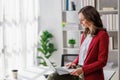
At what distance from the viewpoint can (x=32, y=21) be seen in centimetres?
504


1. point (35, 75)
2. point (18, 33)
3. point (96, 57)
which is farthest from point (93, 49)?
point (18, 33)

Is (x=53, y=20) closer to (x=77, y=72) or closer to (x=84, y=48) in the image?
(x=84, y=48)

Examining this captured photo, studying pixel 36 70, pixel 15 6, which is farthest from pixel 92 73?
pixel 15 6

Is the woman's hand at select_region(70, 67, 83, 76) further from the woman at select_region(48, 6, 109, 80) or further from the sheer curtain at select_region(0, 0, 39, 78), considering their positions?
the sheer curtain at select_region(0, 0, 39, 78)

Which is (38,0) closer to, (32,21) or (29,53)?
(32,21)

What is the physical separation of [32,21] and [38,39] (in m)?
0.42

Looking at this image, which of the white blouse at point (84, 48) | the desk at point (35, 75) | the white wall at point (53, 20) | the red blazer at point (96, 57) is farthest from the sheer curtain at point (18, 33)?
the red blazer at point (96, 57)

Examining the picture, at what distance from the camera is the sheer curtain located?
402 cm

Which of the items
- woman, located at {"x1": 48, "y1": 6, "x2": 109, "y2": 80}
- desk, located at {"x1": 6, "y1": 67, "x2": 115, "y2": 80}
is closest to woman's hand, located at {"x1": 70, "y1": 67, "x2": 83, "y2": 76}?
woman, located at {"x1": 48, "y1": 6, "x2": 109, "y2": 80}

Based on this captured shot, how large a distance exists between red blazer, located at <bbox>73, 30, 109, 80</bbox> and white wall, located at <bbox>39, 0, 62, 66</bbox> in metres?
2.81

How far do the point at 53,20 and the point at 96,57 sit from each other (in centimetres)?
291

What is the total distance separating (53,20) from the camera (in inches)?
204

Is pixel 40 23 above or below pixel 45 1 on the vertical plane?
below

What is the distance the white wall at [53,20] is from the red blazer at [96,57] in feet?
9.21
